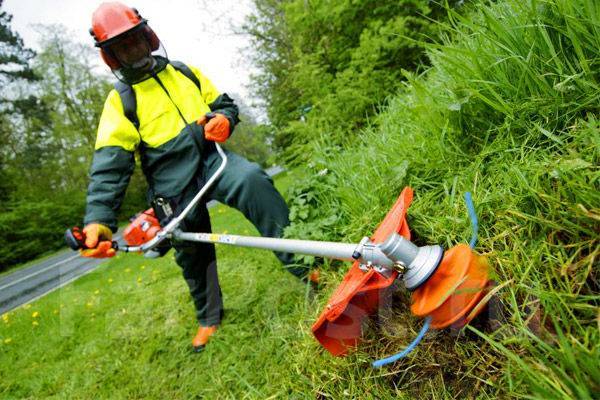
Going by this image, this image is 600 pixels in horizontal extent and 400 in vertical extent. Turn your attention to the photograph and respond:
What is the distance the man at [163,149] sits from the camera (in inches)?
83.0

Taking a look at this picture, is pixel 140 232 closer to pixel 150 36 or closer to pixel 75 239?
pixel 75 239

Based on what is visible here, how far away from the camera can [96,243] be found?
6.48 ft

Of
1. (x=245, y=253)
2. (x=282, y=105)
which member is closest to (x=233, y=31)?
(x=282, y=105)

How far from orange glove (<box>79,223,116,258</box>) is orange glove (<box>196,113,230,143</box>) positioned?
86cm

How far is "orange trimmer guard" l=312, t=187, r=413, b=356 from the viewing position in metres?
1.09

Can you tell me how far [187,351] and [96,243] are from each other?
933 millimetres

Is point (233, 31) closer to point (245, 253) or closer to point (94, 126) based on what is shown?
point (245, 253)

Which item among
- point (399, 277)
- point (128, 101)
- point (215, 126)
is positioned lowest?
point (399, 277)

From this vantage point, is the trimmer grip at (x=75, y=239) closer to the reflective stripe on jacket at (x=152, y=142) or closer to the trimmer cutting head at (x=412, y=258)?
the reflective stripe on jacket at (x=152, y=142)

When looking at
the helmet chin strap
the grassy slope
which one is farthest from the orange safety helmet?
the grassy slope

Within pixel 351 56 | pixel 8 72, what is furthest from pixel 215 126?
pixel 8 72

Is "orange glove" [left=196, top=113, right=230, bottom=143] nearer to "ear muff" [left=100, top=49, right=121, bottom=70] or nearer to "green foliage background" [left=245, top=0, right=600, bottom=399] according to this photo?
"ear muff" [left=100, top=49, right=121, bottom=70]

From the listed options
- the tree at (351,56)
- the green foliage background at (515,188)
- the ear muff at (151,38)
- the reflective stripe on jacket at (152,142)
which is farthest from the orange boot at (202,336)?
the ear muff at (151,38)

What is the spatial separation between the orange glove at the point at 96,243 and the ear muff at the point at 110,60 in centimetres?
103
